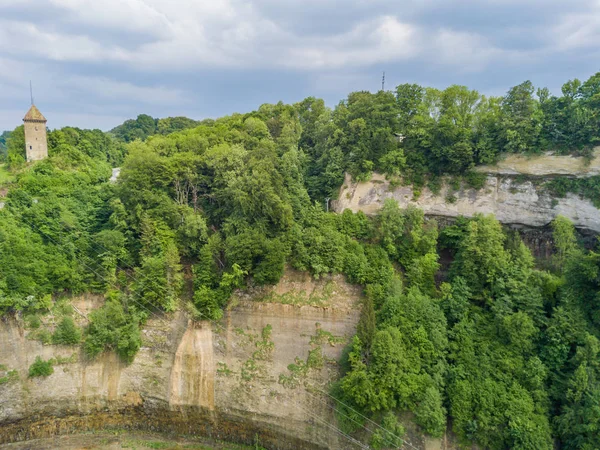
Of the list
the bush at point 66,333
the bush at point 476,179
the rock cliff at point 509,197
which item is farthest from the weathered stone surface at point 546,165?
the bush at point 66,333

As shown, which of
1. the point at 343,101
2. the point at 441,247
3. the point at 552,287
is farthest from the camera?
the point at 343,101

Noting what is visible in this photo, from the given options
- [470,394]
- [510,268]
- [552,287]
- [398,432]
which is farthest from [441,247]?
[398,432]

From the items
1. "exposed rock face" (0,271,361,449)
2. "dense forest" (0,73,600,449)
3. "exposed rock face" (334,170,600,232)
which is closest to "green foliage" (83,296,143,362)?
"dense forest" (0,73,600,449)

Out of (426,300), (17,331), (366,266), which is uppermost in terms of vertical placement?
(366,266)

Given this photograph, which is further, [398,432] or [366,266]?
[366,266]

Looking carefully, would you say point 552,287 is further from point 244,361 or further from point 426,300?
point 244,361

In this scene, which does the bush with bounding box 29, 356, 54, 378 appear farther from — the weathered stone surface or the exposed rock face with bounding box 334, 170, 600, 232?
the weathered stone surface

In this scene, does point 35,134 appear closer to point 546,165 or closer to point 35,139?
point 35,139
